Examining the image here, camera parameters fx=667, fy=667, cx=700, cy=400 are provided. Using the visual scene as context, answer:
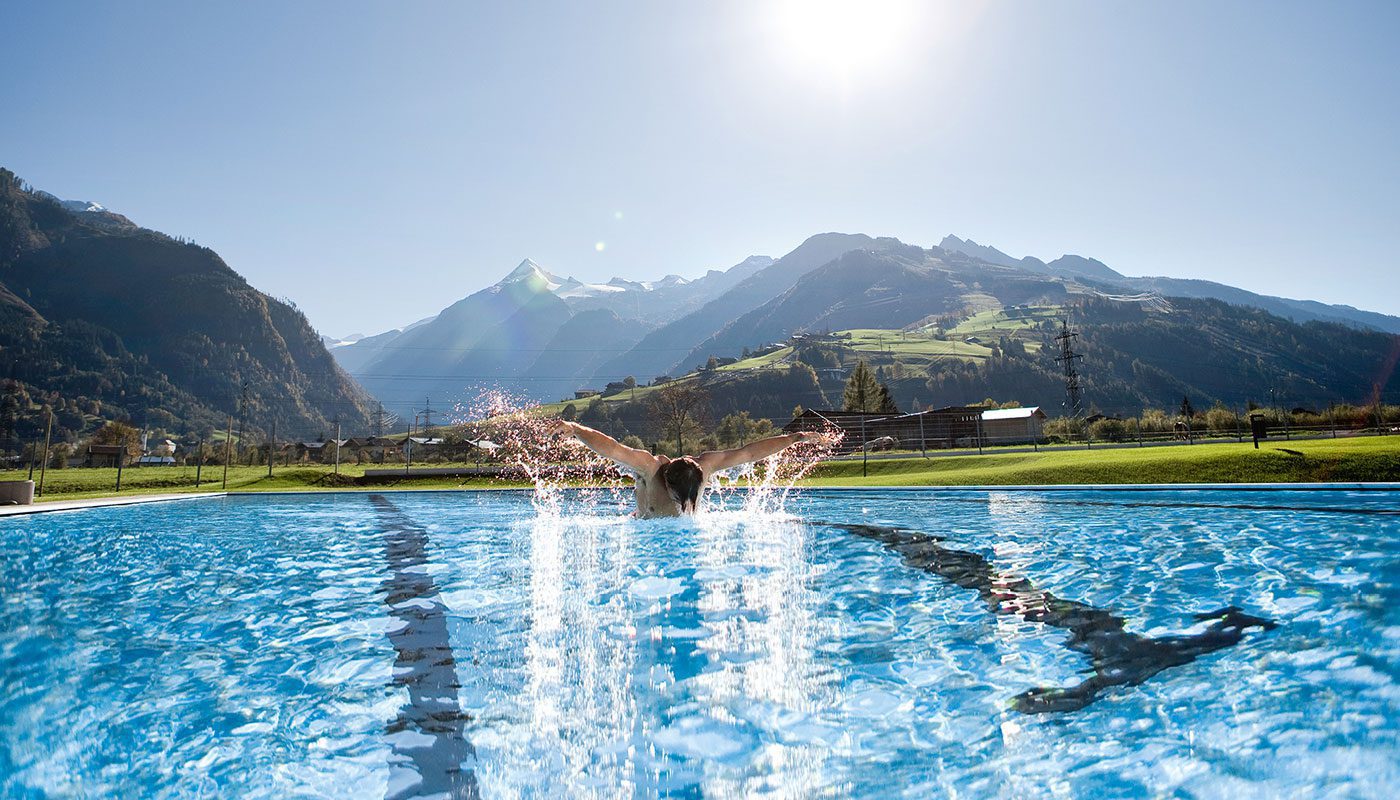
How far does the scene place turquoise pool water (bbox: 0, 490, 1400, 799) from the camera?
368 cm

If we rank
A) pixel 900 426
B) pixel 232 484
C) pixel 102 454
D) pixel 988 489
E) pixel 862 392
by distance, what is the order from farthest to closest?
pixel 102 454 → pixel 862 392 → pixel 900 426 → pixel 232 484 → pixel 988 489

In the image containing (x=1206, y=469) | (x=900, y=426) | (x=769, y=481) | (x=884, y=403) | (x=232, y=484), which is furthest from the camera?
(x=884, y=403)

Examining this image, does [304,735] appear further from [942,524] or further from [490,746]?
[942,524]

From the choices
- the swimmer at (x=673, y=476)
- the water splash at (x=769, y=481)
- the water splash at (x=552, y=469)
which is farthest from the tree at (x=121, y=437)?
the swimmer at (x=673, y=476)

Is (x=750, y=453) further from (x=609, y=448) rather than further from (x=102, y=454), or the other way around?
(x=102, y=454)

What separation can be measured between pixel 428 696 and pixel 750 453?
10925mm

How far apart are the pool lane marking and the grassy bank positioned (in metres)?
20.2

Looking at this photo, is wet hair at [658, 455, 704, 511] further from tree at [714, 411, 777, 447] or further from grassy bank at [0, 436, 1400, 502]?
tree at [714, 411, 777, 447]

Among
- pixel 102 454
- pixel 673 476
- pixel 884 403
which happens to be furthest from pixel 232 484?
pixel 102 454

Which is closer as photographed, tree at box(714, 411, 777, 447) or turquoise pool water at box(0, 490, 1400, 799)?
turquoise pool water at box(0, 490, 1400, 799)

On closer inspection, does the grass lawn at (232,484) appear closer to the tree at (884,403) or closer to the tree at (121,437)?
the tree at (121,437)

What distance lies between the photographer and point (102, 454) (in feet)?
291

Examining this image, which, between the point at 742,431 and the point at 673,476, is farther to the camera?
the point at 742,431

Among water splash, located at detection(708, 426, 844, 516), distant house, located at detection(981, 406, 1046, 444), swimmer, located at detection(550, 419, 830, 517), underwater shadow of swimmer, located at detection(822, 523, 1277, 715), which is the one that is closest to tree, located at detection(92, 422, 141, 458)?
water splash, located at detection(708, 426, 844, 516)
